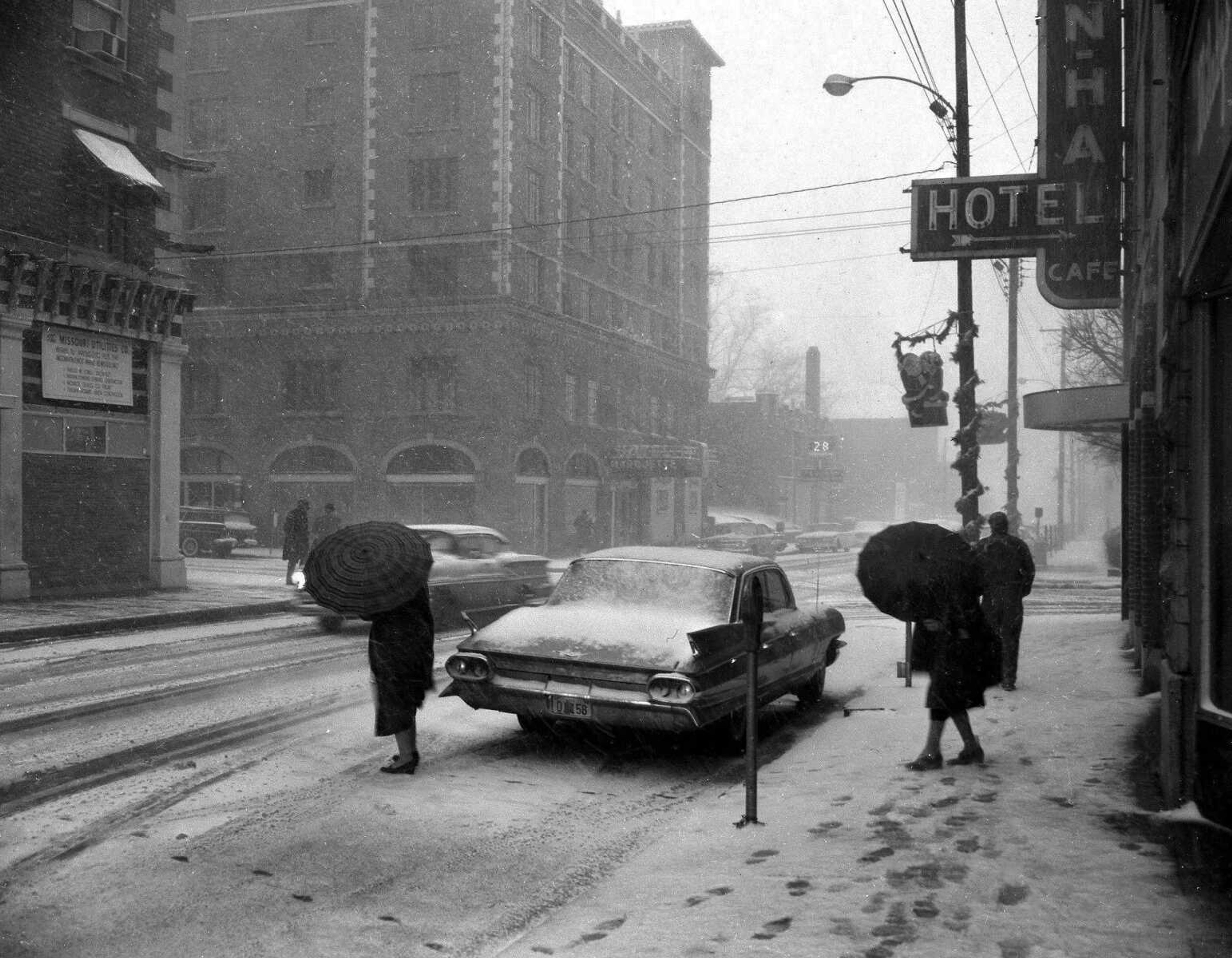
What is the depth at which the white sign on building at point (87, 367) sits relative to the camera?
20.2 m

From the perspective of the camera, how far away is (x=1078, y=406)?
42.8ft

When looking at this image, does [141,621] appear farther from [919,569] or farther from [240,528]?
[240,528]

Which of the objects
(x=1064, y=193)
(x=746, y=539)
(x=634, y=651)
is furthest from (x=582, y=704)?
(x=746, y=539)

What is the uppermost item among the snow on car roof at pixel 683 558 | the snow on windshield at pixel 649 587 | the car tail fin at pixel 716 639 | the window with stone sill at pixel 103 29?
the window with stone sill at pixel 103 29

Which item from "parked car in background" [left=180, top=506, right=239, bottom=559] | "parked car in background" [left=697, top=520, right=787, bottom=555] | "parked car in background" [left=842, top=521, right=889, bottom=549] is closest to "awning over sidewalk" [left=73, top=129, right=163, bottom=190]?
"parked car in background" [left=180, top=506, right=239, bottom=559]

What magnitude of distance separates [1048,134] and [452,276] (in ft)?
95.3

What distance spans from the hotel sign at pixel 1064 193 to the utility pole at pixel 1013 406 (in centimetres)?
1413

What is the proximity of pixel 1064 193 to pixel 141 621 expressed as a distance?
43.4 feet

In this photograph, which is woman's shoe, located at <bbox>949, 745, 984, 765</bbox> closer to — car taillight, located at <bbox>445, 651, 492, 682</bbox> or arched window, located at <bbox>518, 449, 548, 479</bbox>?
car taillight, located at <bbox>445, 651, 492, 682</bbox>

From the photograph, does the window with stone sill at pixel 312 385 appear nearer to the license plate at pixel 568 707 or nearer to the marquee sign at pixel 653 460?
the marquee sign at pixel 653 460

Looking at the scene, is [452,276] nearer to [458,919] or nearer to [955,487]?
[458,919]

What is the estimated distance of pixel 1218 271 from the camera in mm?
5828

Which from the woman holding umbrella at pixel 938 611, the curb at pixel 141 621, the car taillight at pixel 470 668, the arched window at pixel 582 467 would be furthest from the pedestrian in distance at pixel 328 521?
the arched window at pixel 582 467

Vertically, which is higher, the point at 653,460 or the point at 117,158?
the point at 117,158
